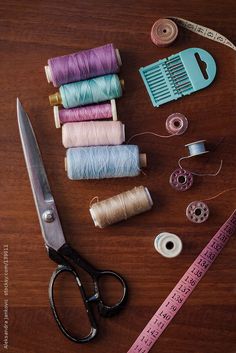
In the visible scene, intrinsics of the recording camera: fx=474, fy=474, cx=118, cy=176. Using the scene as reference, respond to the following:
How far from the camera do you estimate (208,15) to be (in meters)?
1.49

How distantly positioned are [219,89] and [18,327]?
940 millimetres

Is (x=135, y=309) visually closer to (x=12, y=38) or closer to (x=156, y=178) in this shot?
(x=156, y=178)

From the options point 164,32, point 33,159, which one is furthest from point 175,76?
point 33,159

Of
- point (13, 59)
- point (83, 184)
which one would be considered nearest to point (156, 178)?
point (83, 184)

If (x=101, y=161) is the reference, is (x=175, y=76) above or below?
above

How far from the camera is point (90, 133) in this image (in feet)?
4.56

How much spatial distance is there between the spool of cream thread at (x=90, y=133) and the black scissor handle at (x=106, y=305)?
383 mm

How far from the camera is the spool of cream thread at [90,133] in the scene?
1.39 m

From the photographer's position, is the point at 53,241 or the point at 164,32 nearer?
the point at 53,241

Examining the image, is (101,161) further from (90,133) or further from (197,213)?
(197,213)

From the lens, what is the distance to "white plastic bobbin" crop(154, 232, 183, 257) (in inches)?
55.0

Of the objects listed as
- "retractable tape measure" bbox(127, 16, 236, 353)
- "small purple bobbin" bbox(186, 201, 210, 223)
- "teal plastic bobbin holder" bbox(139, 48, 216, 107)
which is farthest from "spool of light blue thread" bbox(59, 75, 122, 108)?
"retractable tape measure" bbox(127, 16, 236, 353)

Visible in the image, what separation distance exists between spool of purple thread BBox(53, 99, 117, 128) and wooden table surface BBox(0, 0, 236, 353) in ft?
0.13

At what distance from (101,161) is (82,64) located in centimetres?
29
